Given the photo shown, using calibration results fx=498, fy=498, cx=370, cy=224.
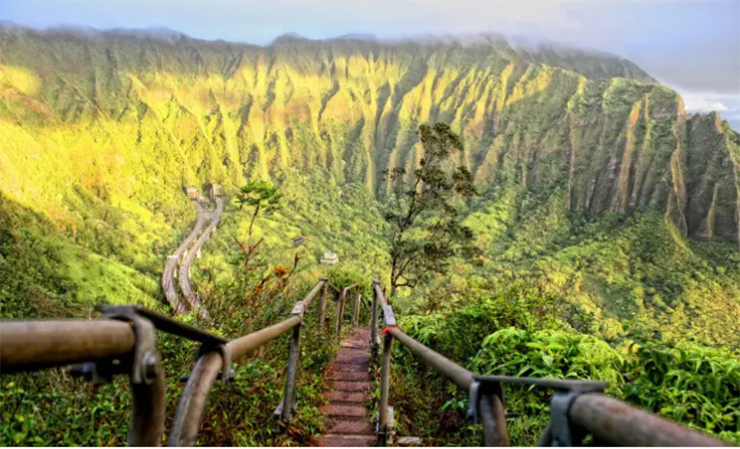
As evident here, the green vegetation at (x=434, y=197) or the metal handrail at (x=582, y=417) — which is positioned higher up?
the metal handrail at (x=582, y=417)

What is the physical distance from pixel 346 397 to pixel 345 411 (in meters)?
0.36

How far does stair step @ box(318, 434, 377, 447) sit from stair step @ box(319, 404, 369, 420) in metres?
0.39

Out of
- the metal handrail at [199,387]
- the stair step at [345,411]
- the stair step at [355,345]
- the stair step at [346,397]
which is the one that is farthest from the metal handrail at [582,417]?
the stair step at [355,345]

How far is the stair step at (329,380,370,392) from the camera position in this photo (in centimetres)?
454

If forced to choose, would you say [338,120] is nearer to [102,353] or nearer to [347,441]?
[347,441]

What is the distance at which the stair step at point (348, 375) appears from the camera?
4.82m

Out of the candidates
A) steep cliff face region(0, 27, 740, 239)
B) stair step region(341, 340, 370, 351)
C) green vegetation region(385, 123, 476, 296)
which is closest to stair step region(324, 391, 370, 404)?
stair step region(341, 340, 370, 351)

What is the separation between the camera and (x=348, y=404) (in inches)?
164

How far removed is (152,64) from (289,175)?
31.7 meters

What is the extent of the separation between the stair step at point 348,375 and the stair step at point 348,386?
83 mm

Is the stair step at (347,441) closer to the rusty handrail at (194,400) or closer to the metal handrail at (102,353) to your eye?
the rusty handrail at (194,400)

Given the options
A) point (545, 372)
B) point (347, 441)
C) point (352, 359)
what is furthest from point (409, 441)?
point (352, 359)

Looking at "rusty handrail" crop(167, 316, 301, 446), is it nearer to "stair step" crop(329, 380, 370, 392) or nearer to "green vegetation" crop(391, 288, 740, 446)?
"green vegetation" crop(391, 288, 740, 446)

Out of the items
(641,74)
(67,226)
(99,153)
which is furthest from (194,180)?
(641,74)
